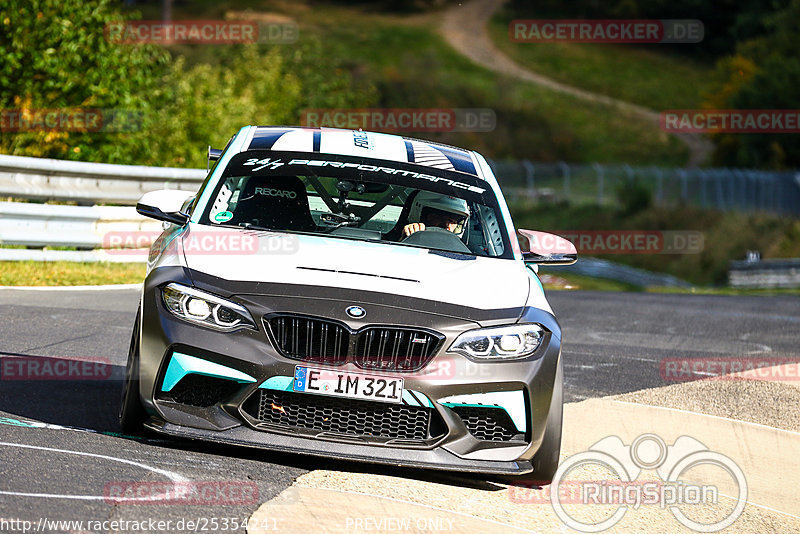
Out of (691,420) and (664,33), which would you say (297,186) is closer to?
(691,420)

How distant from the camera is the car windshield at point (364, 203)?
22.5ft

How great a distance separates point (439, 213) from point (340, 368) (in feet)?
6.81

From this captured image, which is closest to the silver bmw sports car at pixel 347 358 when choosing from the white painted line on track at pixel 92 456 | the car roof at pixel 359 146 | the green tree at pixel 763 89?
the white painted line on track at pixel 92 456

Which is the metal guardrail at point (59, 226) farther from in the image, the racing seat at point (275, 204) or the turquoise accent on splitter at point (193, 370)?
the turquoise accent on splitter at point (193, 370)

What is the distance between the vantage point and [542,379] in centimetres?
578

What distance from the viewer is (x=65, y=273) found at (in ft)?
42.9

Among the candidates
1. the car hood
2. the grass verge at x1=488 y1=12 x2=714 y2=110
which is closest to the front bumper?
the car hood

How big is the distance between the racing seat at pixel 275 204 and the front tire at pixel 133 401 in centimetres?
109

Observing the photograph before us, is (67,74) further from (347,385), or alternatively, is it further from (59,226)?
(347,385)

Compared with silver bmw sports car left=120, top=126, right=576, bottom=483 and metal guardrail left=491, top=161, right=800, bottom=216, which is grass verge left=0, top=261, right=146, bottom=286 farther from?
metal guardrail left=491, top=161, right=800, bottom=216

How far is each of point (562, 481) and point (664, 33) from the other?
97.5m

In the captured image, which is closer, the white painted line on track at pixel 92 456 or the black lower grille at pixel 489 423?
the white painted line on track at pixel 92 456

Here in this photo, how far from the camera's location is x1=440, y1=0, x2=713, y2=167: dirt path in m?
80.1

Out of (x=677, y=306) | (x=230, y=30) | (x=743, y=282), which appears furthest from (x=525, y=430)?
(x=230, y=30)
